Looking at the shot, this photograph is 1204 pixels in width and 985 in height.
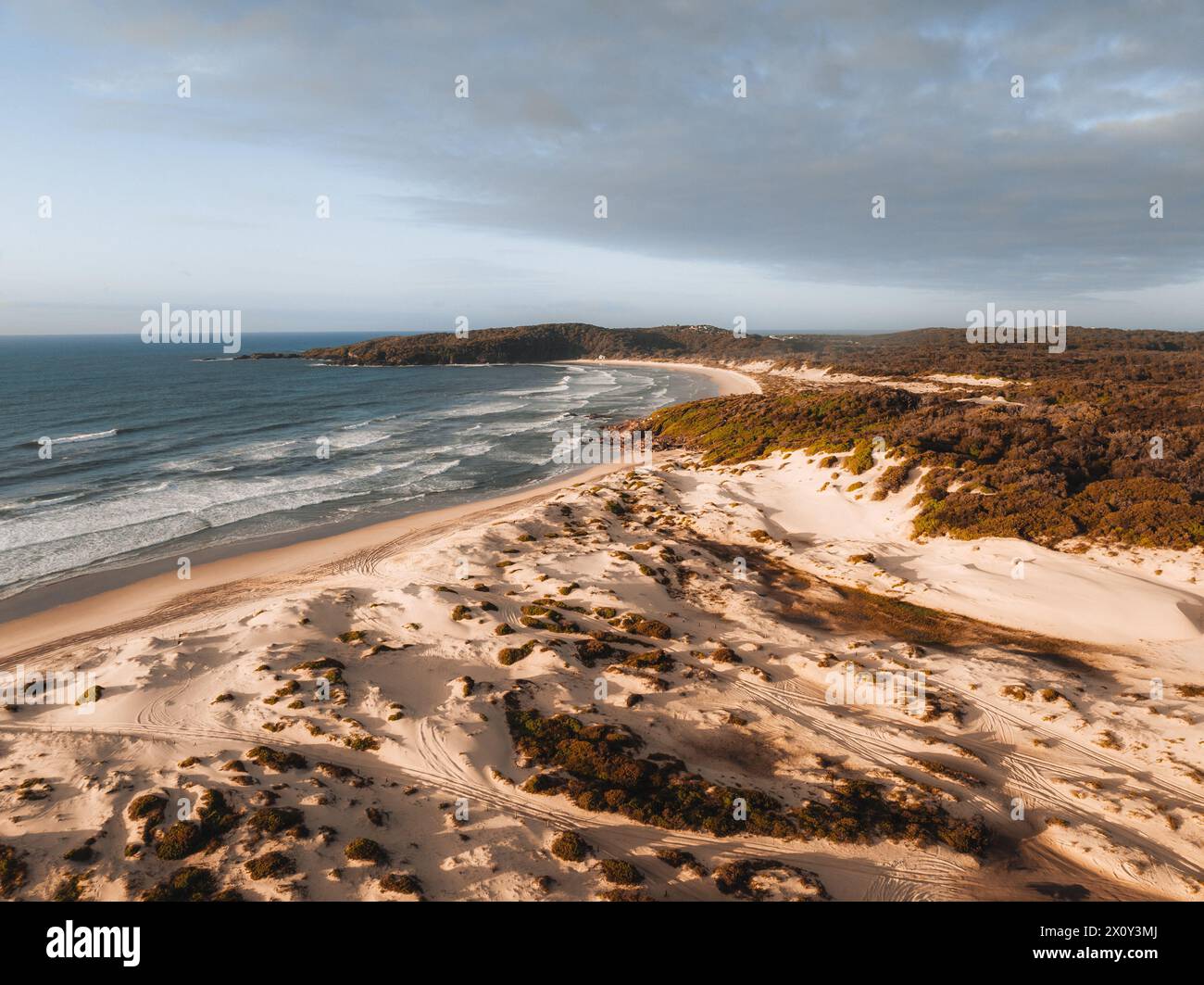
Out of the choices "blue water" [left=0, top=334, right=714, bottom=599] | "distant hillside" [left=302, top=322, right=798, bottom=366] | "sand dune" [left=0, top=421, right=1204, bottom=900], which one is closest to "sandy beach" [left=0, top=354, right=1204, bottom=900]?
"sand dune" [left=0, top=421, right=1204, bottom=900]

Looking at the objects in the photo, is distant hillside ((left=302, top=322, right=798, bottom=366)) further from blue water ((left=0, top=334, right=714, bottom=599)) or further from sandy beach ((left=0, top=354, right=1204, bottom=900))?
sandy beach ((left=0, top=354, right=1204, bottom=900))

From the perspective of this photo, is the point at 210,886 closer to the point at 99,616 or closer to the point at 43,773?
the point at 43,773

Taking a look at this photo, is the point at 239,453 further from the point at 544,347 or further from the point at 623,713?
the point at 544,347

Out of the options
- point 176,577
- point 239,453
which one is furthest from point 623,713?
point 239,453

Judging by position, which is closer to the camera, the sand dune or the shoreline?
the sand dune

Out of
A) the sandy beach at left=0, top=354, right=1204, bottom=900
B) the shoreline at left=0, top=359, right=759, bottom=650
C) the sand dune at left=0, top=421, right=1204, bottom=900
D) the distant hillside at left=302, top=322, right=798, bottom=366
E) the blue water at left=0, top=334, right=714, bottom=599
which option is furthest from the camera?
the distant hillside at left=302, top=322, right=798, bottom=366

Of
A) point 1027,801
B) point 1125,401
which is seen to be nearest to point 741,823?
point 1027,801
